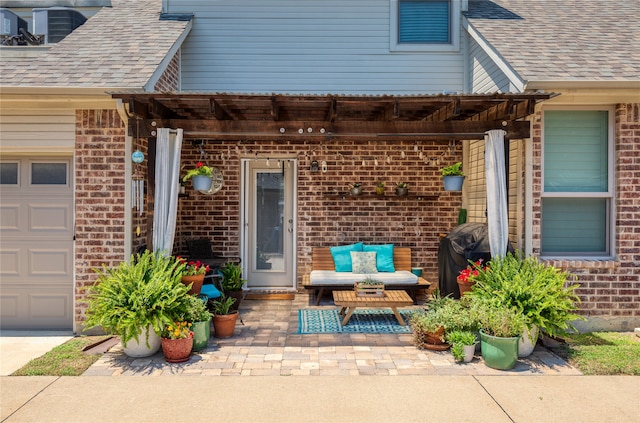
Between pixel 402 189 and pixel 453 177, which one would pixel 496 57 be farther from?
pixel 402 189

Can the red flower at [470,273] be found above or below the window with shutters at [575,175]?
below

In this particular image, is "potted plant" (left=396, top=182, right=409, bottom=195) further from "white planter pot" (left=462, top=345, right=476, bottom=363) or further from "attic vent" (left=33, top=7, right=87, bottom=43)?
"attic vent" (left=33, top=7, right=87, bottom=43)

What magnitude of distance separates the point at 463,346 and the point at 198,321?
9.42ft

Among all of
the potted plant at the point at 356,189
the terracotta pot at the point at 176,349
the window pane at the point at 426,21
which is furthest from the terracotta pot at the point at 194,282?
the window pane at the point at 426,21

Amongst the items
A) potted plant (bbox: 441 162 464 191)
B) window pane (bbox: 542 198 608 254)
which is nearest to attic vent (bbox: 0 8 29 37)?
potted plant (bbox: 441 162 464 191)

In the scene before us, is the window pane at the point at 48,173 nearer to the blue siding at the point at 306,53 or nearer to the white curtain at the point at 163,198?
the white curtain at the point at 163,198

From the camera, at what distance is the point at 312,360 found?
16.3ft

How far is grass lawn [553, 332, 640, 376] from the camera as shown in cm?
469

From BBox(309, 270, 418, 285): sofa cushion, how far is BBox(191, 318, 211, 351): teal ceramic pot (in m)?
2.40

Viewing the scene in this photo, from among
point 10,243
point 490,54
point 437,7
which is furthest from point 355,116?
point 10,243

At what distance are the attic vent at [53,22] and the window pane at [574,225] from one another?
345 inches

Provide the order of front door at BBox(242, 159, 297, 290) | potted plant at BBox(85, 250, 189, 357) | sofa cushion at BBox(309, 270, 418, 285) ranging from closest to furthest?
potted plant at BBox(85, 250, 189, 357), sofa cushion at BBox(309, 270, 418, 285), front door at BBox(242, 159, 297, 290)

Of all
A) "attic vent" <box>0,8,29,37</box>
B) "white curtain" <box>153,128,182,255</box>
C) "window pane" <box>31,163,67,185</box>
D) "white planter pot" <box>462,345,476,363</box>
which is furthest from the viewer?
"attic vent" <box>0,8,29,37</box>

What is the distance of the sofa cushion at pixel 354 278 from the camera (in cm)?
731
